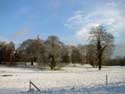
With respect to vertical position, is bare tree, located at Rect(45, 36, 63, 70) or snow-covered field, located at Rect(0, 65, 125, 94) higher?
bare tree, located at Rect(45, 36, 63, 70)

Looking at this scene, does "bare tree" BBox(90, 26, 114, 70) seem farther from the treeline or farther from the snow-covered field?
the snow-covered field

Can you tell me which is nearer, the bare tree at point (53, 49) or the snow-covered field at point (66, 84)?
the snow-covered field at point (66, 84)

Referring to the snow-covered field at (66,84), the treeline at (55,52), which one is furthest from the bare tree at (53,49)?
the snow-covered field at (66,84)

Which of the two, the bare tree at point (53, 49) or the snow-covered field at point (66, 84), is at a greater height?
the bare tree at point (53, 49)

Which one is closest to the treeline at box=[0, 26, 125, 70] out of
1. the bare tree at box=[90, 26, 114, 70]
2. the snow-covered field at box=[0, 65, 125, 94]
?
the bare tree at box=[90, 26, 114, 70]

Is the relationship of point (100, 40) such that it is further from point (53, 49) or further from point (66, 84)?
point (66, 84)

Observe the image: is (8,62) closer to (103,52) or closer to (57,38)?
(57,38)

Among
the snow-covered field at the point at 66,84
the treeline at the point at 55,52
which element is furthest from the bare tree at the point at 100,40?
the snow-covered field at the point at 66,84

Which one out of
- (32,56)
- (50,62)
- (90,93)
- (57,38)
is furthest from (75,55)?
(90,93)

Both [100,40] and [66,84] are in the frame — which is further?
[100,40]

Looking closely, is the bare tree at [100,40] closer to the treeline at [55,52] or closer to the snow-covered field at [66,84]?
the treeline at [55,52]

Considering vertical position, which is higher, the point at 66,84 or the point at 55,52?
the point at 55,52

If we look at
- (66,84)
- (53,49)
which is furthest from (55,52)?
(66,84)

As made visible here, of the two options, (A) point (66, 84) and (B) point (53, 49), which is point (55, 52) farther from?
(A) point (66, 84)
